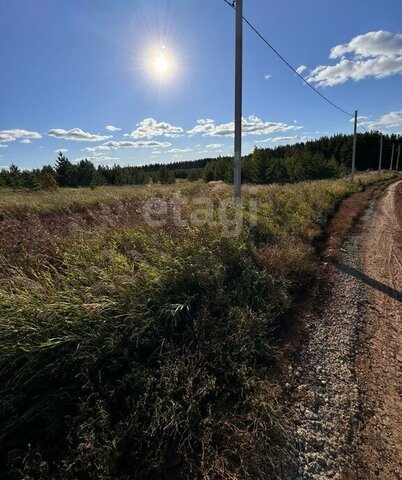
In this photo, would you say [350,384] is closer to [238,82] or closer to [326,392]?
[326,392]

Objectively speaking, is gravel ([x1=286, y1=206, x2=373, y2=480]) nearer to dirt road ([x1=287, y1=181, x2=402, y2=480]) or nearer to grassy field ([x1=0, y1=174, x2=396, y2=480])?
dirt road ([x1=287, y1=181, x2=402, y2=480])

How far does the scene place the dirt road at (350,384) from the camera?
2100mm

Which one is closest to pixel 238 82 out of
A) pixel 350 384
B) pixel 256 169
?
pixel 350 384

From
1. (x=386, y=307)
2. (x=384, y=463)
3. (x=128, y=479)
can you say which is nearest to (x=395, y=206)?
(x=386, y=307)

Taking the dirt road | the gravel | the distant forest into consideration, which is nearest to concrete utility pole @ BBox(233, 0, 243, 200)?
the dirt road

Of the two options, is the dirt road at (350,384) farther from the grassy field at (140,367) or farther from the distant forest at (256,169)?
the distant forest at (256,169)

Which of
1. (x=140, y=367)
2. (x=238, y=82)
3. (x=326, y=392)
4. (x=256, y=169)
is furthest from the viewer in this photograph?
(x=256, y=169)

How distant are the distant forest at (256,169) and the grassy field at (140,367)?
3395cm

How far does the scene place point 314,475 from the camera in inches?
78.9

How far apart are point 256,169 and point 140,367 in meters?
38.2

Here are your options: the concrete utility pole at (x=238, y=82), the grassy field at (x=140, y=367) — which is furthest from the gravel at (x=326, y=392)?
the concrete utility pole at (x=238, y=82)

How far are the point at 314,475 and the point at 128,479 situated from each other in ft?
4.11

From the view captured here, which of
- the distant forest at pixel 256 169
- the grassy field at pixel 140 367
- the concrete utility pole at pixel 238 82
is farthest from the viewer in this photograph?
the distant forest at pixel 256 169

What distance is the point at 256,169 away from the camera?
38.5 meters
